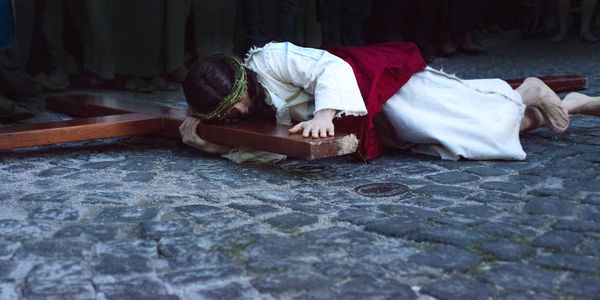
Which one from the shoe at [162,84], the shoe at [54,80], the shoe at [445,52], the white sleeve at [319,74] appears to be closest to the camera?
the white sleeve at [319,74]

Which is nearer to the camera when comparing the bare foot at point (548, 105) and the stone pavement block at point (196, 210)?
the stone pavement block at point (196, 210)

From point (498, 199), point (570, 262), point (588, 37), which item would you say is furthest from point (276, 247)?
point (588, 37)

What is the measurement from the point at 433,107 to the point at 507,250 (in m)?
1.42

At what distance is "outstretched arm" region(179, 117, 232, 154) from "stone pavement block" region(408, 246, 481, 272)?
1.68m

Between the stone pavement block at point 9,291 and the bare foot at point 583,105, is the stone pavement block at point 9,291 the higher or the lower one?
the lower one

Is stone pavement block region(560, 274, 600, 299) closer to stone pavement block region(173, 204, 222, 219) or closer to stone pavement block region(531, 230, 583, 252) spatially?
stone pavement block region(531, 230, 583, 252)

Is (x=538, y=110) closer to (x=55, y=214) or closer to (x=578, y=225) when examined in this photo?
(x=578, y=225)

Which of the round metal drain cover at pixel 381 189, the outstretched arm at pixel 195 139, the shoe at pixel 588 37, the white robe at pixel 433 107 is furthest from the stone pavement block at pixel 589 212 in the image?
the shoe at pixel 588 37

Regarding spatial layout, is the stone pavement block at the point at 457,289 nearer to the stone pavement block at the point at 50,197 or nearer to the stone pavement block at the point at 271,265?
the stone pavement block at the point at 271,265

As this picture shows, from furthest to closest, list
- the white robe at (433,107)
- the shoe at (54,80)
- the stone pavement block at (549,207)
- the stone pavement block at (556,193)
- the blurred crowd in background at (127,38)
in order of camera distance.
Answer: the shoe at (54,80)
the blurred crowd in background at (127,38)
the white robe at (433,107)
the stone pavement block at (556,193)
the stone pavement block at (549,207)

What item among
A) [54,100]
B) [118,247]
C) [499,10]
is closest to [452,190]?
[118,247]

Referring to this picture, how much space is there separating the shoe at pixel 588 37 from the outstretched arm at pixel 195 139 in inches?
302

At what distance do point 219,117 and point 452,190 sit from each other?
3.76 feet

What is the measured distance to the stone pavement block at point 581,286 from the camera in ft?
5.74
